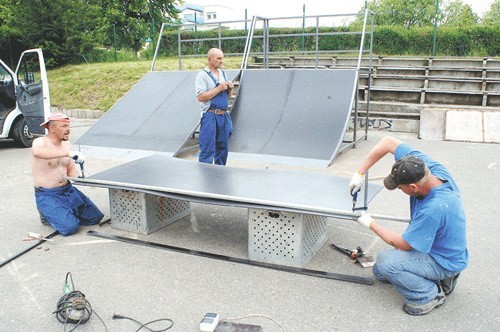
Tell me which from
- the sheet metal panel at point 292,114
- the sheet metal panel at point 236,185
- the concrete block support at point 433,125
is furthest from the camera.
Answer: the concrete block support at point 433,125

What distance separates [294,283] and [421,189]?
1.19 metres

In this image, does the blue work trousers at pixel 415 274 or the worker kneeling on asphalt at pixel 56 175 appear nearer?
the blue work trousers at pixel 415 274

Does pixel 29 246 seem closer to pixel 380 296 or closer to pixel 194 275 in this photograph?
pixel 194 275

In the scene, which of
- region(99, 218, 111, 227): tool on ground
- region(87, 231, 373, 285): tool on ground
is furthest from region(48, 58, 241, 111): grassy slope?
region(87, 231, 373, 285): tool on ground

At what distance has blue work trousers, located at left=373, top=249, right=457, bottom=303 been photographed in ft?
9.05

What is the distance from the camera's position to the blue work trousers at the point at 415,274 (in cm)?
276

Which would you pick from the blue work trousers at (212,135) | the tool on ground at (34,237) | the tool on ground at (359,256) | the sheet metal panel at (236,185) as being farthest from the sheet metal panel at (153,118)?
the tool on ground at (359,256)

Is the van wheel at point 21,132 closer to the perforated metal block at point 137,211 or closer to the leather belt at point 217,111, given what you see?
the leather belt at point 217,111

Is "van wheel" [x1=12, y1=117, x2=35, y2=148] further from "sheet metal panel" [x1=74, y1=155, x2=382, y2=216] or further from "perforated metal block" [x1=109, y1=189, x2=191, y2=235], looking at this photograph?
"perforated metal block" [x1=109, y1=189, x2=191, y2=235]

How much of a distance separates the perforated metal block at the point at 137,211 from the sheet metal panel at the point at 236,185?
195mm

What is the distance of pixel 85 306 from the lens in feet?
9.05

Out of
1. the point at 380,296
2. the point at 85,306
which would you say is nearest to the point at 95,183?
the point at 85,306

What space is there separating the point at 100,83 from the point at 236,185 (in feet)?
40.7

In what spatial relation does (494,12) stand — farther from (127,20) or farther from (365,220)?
(365,220)
